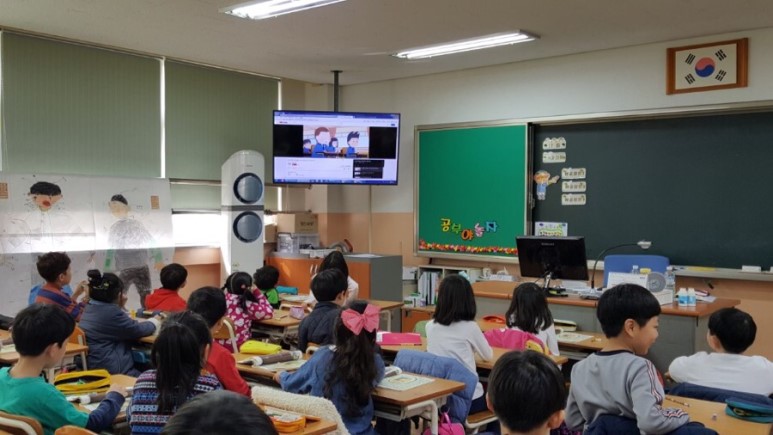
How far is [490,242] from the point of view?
7430mm

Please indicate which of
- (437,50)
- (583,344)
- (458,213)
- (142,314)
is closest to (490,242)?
(458,213)

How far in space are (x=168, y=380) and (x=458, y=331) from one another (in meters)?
1.89

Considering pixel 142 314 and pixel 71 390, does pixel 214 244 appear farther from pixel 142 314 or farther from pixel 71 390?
pixel 71 390

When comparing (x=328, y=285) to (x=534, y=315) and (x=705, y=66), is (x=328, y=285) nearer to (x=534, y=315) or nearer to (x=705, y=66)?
(x=534, y=315)

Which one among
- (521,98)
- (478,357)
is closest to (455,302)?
(478,357)

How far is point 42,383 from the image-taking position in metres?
2.67

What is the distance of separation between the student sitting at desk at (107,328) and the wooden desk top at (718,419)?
3.30 metres

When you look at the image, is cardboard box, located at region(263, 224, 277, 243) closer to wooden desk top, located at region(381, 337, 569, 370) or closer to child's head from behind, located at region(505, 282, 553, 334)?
wooden desk top, located at region(381, 337, 569, 370)

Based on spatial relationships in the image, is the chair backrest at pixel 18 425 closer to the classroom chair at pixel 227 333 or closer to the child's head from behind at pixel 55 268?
the classroom chair at pixel 227 333

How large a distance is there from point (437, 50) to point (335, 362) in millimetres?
Answer: 4502

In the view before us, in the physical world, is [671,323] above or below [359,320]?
below

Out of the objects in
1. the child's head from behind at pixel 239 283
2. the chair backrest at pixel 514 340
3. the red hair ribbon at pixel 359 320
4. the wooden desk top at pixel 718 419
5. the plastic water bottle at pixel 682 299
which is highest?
the red hair ribbon at pixel 359 320

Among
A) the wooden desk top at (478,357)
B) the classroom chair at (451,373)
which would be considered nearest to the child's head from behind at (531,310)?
the wooden desk top at (478,357)

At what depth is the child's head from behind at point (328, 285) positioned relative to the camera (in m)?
4.18
